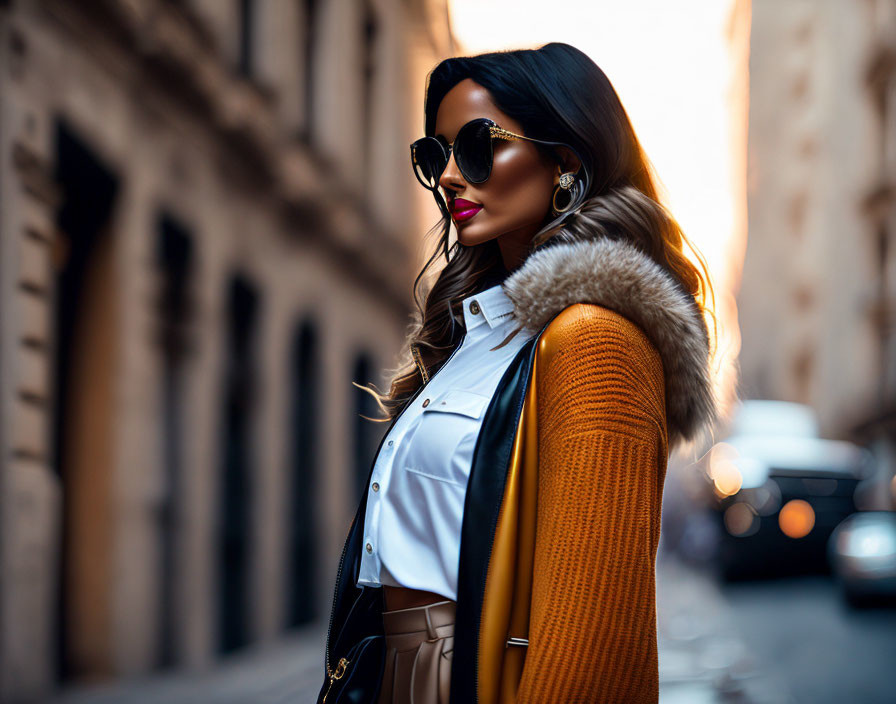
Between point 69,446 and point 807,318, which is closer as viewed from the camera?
point 69,446

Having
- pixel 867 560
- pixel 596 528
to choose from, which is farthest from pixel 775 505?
pixel 596 528

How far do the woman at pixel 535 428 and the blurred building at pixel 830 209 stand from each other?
20735 millimetres

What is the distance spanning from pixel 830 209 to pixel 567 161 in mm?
37631

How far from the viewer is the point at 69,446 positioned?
8.38m

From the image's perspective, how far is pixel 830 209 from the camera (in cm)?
3688

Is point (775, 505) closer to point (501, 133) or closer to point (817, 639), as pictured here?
point (817, 639)

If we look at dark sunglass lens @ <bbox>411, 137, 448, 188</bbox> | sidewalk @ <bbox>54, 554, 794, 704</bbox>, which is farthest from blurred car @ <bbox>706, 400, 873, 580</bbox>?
dark sunglass lens @ <bbox>411, 137, 448, 188</bbox>

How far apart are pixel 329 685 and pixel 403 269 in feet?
56.2

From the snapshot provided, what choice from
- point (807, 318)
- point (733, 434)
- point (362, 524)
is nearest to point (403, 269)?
point (733, 434)

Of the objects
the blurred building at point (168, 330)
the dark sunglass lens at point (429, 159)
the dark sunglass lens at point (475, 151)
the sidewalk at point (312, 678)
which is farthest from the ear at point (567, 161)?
the sidewalk at point (312, 678)

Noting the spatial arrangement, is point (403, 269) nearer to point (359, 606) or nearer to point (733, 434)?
point (733, 434)

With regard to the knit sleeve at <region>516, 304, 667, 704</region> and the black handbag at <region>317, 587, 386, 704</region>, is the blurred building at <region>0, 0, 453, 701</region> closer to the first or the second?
the black handbag at <region>317, 587, 386, 704</region>

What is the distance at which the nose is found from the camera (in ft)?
6.66

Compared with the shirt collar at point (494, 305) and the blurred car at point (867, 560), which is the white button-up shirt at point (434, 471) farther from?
the blurred car at point (867, 560)
